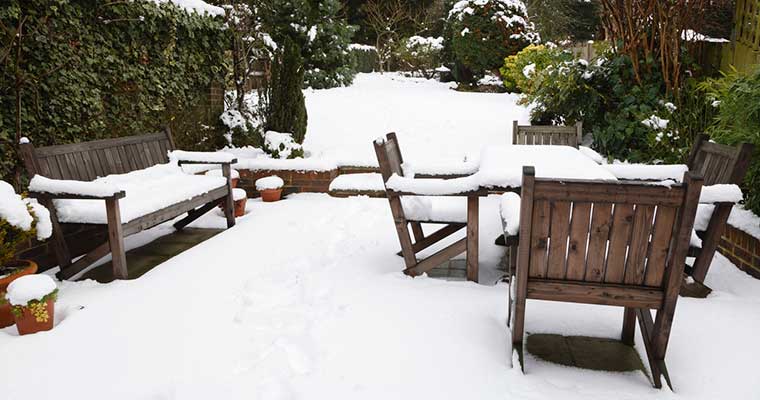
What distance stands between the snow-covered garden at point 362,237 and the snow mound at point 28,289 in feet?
0.03

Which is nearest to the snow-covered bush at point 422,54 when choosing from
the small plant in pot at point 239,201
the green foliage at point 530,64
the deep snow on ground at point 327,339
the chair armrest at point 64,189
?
the green foliage at point 530,64

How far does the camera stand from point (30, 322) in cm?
268

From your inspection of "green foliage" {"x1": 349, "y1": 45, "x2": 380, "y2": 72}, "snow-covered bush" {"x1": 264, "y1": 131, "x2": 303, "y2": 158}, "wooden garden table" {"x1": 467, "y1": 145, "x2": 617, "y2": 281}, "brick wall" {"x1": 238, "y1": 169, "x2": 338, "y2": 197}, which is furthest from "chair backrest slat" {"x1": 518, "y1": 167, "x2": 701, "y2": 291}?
"green foliage" {"x1": 349, "y1": 45, "x2": 380, "y2": 72}

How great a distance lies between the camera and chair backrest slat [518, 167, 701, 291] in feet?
6.52

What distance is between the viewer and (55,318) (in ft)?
9.58

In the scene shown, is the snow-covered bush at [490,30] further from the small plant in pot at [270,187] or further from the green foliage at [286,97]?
the small plant in pot at [270,187]

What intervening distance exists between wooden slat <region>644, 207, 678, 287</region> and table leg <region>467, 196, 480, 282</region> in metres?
1.24

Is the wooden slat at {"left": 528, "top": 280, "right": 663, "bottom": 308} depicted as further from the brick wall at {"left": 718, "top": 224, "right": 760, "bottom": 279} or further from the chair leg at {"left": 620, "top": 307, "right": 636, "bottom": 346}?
the brick wall at {"left": 718, "top": 224, "right": 760, "bottom": 279}

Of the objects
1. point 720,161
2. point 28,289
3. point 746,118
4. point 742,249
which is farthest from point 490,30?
point 28,289

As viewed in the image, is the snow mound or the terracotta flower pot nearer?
the snow mound

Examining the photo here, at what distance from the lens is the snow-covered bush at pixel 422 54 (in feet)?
67.7

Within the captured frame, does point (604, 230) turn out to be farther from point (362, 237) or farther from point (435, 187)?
point (362, 237)

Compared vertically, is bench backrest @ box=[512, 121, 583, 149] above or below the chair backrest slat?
below

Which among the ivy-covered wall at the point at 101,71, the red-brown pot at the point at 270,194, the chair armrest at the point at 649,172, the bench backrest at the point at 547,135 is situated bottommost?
the red-brown pot at the point at 270,194
